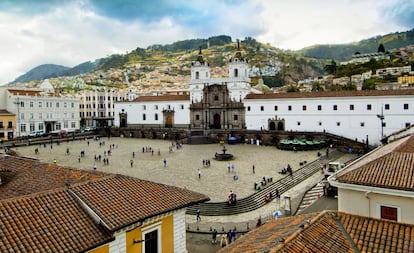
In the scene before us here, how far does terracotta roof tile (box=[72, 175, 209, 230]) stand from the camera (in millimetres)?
8547

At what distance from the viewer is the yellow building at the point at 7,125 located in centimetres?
5266

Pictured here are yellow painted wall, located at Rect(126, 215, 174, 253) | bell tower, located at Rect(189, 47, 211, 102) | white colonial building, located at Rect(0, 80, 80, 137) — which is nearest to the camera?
yellow painted wall, located at Rect(126, 215, 174, 253)

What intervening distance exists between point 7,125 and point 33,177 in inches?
1928

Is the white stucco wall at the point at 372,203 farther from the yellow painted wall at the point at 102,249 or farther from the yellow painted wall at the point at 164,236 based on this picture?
the yellow painted wall at the point at 102,249

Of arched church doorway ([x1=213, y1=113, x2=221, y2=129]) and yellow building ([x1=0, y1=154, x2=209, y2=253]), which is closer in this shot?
yellow building ([x1=0, y1=154, x2=209, y2=253])

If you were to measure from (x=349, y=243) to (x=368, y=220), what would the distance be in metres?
1.31

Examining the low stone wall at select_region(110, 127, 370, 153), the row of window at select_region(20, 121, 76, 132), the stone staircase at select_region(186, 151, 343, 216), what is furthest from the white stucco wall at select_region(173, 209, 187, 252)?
the row of window at select_region(20, 121, 76, 132)

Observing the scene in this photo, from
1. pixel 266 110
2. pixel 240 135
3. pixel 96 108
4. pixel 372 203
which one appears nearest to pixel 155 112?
pixel 240 135

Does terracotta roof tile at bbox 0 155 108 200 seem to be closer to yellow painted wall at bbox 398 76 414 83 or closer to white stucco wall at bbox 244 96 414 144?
white stucco wall at bbox 244 96 414 144

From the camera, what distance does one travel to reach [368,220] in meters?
8.14

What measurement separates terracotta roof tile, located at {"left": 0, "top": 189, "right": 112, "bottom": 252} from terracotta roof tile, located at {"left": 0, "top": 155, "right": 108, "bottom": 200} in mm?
1995

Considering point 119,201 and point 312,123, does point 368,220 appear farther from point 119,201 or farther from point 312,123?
point 312,123

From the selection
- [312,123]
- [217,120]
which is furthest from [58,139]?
[312,123]

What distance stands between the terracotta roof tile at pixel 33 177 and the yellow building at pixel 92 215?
0.03m
